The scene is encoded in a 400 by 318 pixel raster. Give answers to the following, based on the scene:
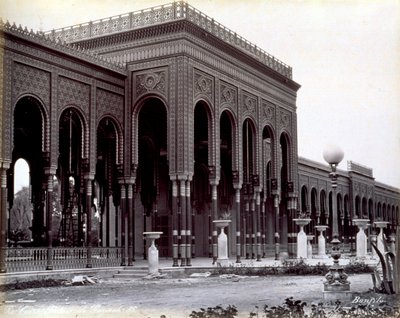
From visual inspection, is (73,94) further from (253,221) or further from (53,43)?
(253,221)

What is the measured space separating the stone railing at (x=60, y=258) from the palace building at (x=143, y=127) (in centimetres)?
5

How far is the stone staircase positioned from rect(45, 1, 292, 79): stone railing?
7.81 metres

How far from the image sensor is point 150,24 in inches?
846

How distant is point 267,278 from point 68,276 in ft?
17.3

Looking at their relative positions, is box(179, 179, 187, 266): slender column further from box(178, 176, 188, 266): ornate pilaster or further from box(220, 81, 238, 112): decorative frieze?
box(220, 81, 238, 112): decorative frieze

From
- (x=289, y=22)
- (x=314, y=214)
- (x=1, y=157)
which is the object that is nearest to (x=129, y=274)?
(x=1, y=157)

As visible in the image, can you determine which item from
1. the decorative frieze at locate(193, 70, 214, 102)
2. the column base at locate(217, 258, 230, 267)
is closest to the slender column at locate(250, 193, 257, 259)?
the column base at locate(217, 258, 230, 267)

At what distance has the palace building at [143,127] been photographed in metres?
17.9

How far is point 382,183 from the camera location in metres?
57.7

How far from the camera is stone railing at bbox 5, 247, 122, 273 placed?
16562mm

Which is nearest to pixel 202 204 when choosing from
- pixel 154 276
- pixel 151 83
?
pixel 151 83

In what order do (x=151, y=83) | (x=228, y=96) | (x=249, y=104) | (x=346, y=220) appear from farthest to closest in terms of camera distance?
(x=346, y=220) < (x=249, y=104) < (x=228, y=96) < (x=151, y=83)

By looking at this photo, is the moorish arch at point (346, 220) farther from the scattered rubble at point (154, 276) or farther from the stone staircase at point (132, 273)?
the scattered rubble at point (154, 276)

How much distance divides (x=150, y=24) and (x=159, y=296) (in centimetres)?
1118
